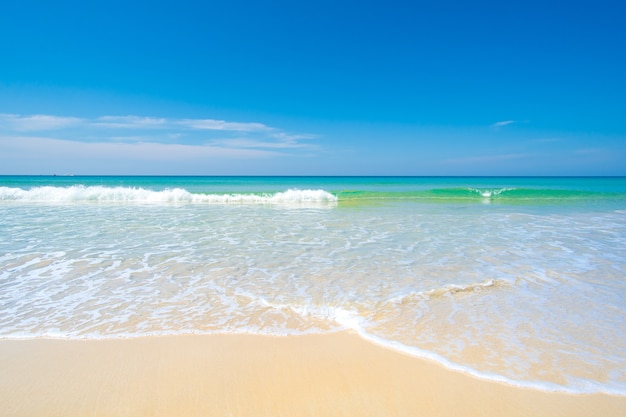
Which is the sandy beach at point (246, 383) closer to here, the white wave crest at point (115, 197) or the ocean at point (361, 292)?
the ocean at point (361, 292)

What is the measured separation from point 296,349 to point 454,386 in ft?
4.76

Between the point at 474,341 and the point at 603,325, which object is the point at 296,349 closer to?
the point at 474,341

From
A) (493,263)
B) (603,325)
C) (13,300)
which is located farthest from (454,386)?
(13,300)

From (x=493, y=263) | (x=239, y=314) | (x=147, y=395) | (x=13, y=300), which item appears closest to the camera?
(x=147, y=395)

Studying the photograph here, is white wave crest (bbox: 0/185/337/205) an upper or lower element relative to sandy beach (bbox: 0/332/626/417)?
upper

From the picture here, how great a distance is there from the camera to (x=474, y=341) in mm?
3684

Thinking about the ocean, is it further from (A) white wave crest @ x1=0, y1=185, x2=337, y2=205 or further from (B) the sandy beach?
(A) white wave crest @ x1=0, y1=185, x2=337, y2=205

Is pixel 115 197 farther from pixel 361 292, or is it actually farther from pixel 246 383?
pixel 246 383

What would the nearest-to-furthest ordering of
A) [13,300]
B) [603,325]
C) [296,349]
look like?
[296,349]
[603,325]
[13,300]

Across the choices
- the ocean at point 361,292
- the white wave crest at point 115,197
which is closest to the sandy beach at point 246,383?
the ocean at point 361,292

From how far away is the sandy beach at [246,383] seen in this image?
2.66 meters

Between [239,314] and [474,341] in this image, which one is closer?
[474,341]

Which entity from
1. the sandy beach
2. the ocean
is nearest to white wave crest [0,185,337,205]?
the ocean

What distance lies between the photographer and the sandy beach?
2.66 m
